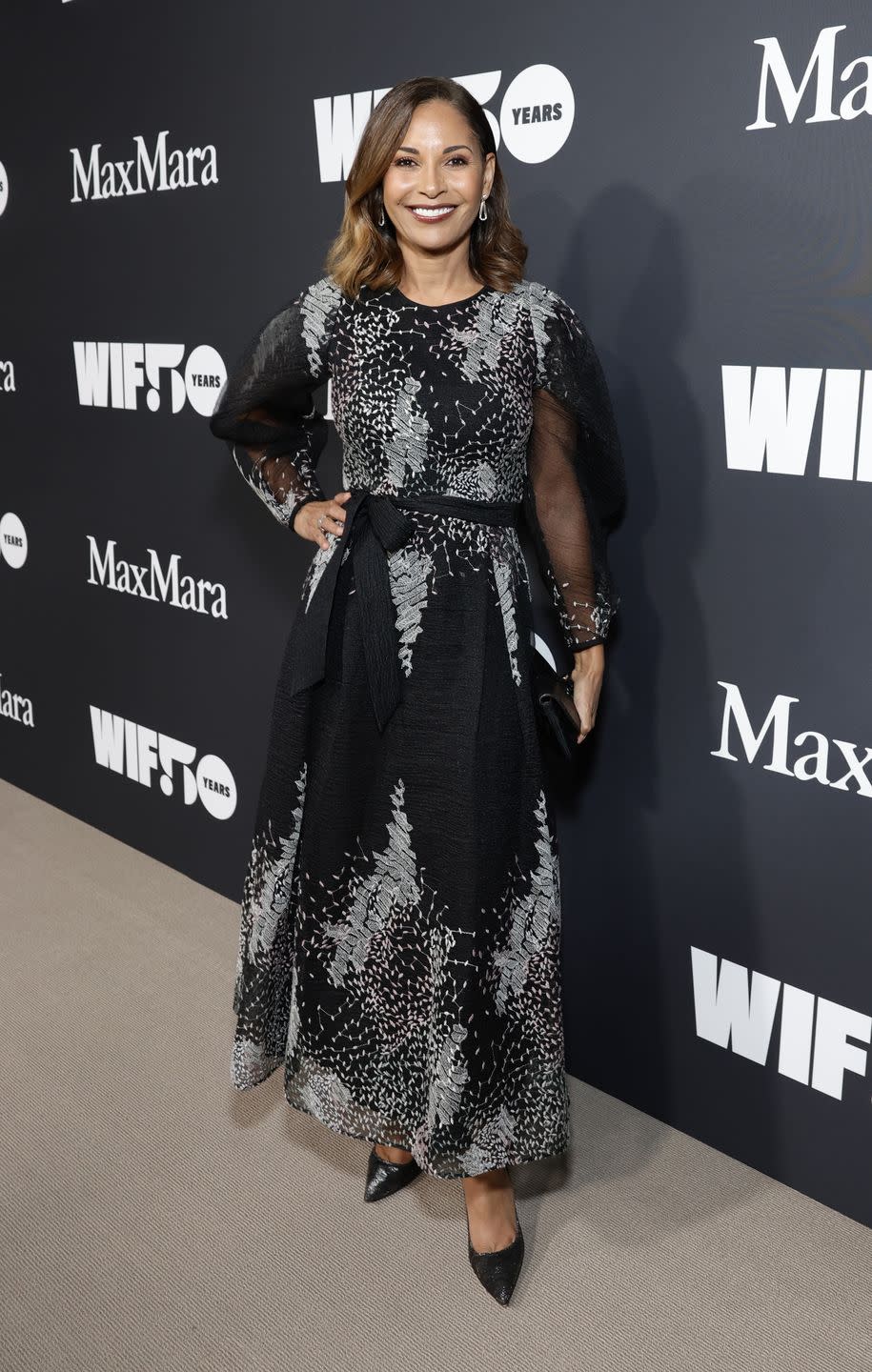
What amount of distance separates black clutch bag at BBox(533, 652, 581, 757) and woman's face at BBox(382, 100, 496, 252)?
59cm

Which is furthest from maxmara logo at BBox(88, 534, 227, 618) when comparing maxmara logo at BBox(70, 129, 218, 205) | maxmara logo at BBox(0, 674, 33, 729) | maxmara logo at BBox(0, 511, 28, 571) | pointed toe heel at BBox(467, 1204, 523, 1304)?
pointed toe heel at BBox(467, 1204, 523, 1304)

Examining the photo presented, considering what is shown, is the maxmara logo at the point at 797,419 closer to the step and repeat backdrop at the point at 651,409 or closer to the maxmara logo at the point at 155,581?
the step and repeat backdrop at the point at 651,409

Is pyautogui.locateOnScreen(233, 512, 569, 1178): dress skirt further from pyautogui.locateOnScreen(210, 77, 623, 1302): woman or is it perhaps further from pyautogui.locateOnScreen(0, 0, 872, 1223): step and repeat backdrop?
pyautogui.locateOnScreen(0, 0, 872, 1223): step and repeat backdrop

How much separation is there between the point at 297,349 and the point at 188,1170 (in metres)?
1.36

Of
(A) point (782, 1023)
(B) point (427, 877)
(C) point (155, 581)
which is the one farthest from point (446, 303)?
(C) point (155, 581)

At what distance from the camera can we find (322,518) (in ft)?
5.80

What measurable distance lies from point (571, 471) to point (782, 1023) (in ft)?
3.13

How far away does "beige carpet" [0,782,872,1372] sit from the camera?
1.72 metres

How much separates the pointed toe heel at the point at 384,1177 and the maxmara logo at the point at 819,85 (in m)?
1.68

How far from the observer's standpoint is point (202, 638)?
2.92 metres

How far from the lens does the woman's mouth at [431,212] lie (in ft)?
5.10

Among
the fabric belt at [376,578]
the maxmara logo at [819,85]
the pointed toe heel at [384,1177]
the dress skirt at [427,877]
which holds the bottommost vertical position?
the pointed toe heel at [384,1177]

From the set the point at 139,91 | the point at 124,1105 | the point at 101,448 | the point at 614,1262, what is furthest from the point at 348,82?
the point at 614,1262

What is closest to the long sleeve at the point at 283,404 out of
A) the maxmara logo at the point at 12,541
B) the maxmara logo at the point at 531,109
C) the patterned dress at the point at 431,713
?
the patterned dress at the point at 431,713
